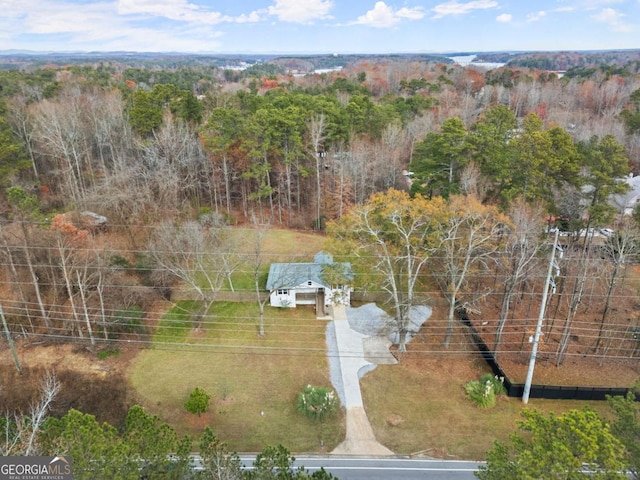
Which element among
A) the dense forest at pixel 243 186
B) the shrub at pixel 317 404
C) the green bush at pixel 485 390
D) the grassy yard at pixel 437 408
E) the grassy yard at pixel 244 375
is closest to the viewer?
the grassy yard at pixel 437 408

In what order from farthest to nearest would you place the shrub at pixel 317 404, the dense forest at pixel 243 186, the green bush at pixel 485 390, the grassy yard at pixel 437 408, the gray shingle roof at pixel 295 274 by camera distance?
the gray shingle roof at pixel 295 274, the dense forest at pixel 243 186, the green bush at pixel 485 390, the shrub at pixel 317 404, the grassy yard at pixel 437 408

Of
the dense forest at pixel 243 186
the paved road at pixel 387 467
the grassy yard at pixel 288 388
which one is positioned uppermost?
the dense forest at pixel 243 186

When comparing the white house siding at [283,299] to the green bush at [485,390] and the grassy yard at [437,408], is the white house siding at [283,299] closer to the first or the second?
the grassy yard at [437,408]

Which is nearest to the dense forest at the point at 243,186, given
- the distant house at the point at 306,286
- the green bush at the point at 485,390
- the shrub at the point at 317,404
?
the distant house at the point at 306,286

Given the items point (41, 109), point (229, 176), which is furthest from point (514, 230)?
point (41, 109)

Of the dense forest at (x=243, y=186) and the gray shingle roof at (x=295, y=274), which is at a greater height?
the dense forest at (x=243, y=186)

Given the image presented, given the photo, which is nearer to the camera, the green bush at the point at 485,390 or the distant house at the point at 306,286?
the green bush at the point at 485,390

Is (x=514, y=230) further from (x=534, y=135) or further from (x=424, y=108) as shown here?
(x=424, y=108)
